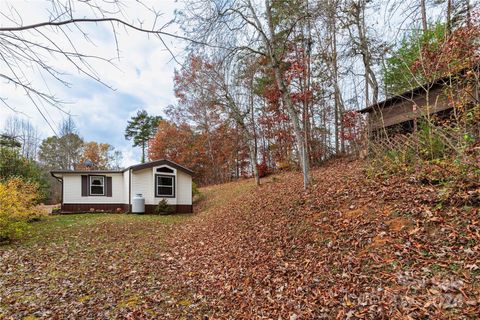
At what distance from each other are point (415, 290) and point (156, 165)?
13213 millimetres

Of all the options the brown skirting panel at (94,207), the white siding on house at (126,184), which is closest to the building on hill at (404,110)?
the white siding on house at (126,184)

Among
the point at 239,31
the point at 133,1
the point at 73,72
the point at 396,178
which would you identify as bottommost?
the point at 396,178

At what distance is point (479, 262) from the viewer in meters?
2.68

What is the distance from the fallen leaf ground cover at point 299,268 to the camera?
276 centimetres

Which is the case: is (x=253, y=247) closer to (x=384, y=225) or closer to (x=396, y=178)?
(x=384, y=225)

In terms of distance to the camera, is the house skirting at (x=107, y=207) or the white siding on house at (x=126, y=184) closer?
the house skirting at (x=107, y=207)

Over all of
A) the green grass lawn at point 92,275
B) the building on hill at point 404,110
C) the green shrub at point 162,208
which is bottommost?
the green grass lawn at point 92,275

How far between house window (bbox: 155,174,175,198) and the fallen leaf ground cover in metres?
7.08

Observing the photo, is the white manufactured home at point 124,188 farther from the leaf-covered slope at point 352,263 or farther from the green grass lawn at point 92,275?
the leaf-covered slope at point 352,263

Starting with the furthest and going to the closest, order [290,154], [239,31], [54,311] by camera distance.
Result: [290,154]
[239,31]
[54,311]

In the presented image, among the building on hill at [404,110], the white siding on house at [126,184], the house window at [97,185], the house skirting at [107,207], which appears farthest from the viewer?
the house window at [97,185]

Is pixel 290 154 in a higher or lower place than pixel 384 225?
higher

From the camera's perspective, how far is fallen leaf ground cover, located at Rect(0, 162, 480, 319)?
2764 mm

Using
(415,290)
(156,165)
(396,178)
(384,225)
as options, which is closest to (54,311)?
(415,290)
